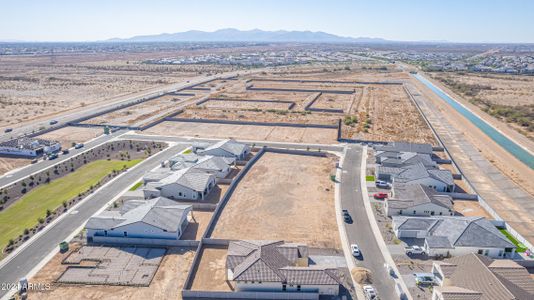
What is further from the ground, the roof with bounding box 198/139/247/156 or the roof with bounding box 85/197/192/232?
the roof with bounding box 198/139/247/156

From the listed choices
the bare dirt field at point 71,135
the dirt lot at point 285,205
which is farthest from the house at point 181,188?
the bare dirt field at point 71,135

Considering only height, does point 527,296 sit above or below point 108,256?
above

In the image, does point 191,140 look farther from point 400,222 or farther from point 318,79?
point 318,79

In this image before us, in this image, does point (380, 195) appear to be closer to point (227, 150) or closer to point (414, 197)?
point (414, 197)

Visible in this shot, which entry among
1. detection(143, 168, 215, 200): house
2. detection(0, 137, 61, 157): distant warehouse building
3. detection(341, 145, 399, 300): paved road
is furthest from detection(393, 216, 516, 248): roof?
detection(0, 137, 61, 157): distant warehouse building

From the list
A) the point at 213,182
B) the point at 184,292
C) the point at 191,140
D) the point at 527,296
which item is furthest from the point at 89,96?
the point at 527,296

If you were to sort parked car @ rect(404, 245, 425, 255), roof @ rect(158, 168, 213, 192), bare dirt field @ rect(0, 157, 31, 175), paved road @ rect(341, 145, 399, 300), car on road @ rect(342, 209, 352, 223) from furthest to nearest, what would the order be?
bare dirt field @ rect(0, 157, 31, 175) → roof @ rect(158, 168, 213, 192) → car on road @ rect(342, 209, 352, 223) → parked car @ rect(404, 245, 425, 255) → paved road @ rect(341, 145, 399, 300)

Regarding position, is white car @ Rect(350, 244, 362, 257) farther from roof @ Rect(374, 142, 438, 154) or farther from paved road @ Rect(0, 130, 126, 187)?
paved road @ Rect(0, 130, 126, 187)
